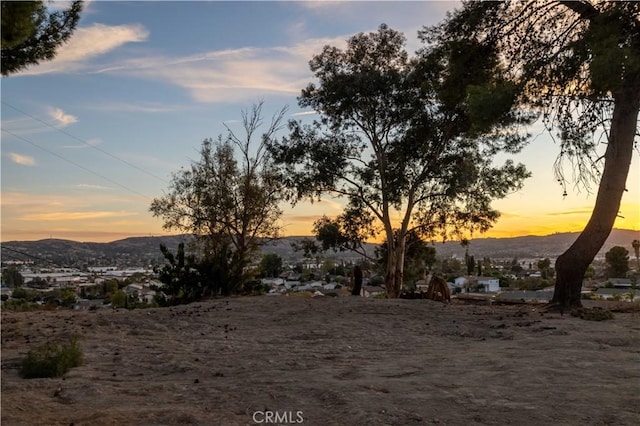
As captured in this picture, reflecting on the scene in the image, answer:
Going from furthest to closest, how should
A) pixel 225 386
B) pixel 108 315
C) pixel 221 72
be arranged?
1. pixel 221 72
2. pixel 108 315
3. pixel 225 386

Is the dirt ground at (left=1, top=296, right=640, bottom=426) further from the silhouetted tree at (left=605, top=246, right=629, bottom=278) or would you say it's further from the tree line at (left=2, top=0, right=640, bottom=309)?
the silhouetted tree at (left=605, top=246, right=629, bottom=278)

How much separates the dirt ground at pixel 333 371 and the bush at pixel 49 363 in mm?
103

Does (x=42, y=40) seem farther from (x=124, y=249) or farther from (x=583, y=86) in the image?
(x=124, y=249)

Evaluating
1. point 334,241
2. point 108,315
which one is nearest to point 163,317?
point 108,315

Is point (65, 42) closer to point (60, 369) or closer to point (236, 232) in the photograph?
point (60, 369)

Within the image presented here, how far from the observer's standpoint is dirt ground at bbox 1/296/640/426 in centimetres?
400

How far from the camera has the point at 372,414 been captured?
3947mm

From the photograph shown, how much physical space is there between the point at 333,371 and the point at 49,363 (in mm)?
2919

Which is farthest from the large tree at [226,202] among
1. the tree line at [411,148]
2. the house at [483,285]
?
the house at [483,285]

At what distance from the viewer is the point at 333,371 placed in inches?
216

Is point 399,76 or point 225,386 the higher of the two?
point 399,76

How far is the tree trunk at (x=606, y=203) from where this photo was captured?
34.6ft

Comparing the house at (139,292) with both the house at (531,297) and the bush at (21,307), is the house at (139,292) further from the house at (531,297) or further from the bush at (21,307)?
the house at (531,297)

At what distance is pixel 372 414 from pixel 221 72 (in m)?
12.0
